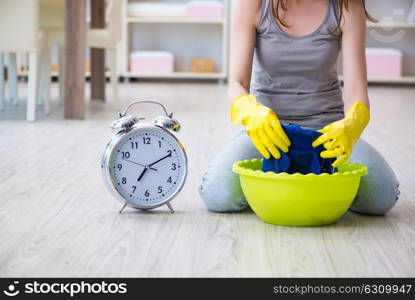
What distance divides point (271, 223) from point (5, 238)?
568 millimetres

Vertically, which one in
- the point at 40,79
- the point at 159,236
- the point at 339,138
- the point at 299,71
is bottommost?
the point at 159,236

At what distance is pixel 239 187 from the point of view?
72.1 inches

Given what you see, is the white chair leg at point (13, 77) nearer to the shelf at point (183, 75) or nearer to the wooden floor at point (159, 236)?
the wooden floor at point (159, 236)

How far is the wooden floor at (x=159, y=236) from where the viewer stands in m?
1.40

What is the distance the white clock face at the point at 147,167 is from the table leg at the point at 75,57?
6.13 feet

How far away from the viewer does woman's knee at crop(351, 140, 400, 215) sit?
1.82 metres

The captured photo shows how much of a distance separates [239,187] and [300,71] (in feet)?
1.05

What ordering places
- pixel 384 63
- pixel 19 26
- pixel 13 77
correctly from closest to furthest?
pixel 19 26 < pixel 13 77 < pixel 384 63

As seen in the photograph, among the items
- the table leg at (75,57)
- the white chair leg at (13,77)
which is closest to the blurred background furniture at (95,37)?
the white chair leg at (13,77)

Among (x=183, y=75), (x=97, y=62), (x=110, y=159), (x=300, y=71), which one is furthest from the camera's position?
(x=183, y=75)

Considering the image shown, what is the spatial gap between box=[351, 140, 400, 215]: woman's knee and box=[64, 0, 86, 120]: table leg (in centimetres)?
199

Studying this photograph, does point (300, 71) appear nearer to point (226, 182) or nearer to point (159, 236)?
point (226, 182)

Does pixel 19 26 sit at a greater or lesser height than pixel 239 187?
greater

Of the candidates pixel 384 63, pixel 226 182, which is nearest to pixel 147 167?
pixel 226 182
